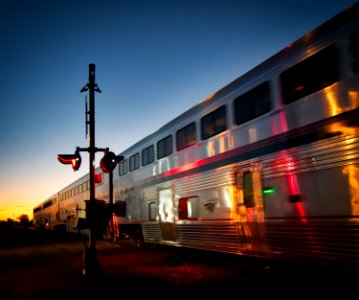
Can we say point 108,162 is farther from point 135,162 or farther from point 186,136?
point 135,162

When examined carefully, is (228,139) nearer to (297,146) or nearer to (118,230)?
(297,146)

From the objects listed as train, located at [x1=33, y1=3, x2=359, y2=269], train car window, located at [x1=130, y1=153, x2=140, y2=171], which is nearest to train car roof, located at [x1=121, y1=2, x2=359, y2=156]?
train, located at [x1=33, y1=3, x2=359, y2=269]

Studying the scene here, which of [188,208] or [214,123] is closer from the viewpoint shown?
[214,123]

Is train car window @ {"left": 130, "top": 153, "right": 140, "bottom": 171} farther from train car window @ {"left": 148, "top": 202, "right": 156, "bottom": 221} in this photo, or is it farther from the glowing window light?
the glowing window light

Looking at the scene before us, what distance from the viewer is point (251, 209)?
25.3 feet

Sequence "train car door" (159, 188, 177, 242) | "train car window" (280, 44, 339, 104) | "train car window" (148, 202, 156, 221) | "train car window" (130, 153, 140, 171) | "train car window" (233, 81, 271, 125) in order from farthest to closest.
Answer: "train car window" (130, 153, 140, 171) → "train car window" (148, 202, 156, 221) → "train car door" (159, 188, 177, 242) → "train car window" (233, 81, 271, 125) → "train car window" (280, 44, 339, 104)

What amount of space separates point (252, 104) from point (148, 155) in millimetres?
5884

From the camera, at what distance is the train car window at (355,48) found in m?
5.79

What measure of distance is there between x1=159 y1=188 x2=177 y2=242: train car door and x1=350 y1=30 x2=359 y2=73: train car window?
6514 mm

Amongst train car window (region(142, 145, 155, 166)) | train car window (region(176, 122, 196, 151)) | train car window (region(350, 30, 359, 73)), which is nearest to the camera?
train car window (region(350, 30, 359, 73))

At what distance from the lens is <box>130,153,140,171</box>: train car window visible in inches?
556

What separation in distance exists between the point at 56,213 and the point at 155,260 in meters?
28.9

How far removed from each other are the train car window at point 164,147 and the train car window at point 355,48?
6356 millimetres

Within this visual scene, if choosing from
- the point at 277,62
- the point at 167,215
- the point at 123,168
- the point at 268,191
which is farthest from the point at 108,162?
the point at 123,168
